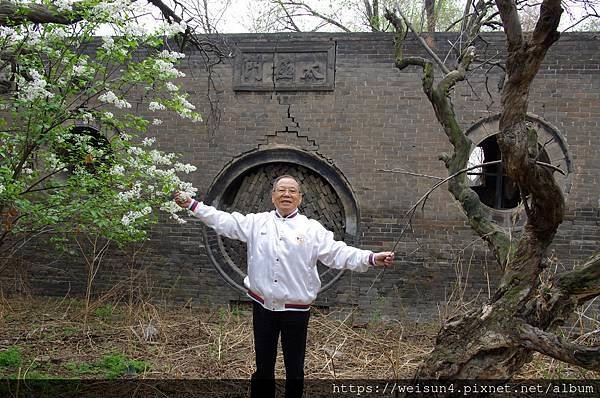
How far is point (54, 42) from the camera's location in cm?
→ 480

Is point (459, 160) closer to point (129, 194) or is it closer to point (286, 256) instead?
point (286, 256)

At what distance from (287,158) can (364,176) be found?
1260mm

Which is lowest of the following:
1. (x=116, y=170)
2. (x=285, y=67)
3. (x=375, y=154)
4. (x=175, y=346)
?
(x=175, y=346)

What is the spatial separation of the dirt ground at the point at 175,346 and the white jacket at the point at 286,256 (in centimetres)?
153

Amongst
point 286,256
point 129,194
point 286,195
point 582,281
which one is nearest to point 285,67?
point 129,194

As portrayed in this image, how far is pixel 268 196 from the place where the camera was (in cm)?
927

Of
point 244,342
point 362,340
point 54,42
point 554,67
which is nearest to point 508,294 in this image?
point 362,340

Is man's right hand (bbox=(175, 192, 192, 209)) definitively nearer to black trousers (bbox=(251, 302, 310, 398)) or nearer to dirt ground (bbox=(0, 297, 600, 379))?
black trousers (bbox=(251, 302, 310, 398))

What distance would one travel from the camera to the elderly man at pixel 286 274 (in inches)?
147

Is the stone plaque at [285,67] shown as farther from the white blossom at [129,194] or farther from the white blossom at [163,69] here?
the white blossom at [129,194]

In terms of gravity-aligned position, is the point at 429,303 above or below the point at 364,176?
below

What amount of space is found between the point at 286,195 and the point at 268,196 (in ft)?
17.7

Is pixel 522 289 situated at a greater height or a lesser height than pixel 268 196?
lesser

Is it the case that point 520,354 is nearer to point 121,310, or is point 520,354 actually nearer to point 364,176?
point 364,176
